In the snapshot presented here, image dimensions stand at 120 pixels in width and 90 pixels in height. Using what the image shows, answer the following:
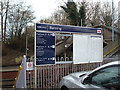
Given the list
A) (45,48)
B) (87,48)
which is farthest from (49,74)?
(87,48)

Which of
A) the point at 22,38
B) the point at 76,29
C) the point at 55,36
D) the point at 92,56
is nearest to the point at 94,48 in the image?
the point at 92,56

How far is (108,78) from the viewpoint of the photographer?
3.02m

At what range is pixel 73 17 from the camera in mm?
25531

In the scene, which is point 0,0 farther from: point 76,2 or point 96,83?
Result: point 96,83

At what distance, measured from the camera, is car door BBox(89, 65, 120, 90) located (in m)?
2.75

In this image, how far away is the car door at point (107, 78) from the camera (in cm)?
275

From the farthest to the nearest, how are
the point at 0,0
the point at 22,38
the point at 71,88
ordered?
1. the point at 22,38
2. the point at 0,0
3. the point at 71,88

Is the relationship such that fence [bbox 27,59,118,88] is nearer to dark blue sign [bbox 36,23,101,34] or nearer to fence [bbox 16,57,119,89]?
fence [bbox 16,57,119,89]

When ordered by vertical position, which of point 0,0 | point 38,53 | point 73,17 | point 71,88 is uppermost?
point 0,0

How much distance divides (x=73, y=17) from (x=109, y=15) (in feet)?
33.2

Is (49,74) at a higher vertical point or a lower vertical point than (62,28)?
lower

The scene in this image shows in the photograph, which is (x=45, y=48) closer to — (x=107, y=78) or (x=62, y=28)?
(x=62, y=28)

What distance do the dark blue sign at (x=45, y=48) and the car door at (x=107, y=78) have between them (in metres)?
2.40

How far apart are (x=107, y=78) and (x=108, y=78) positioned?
0.02 metres
